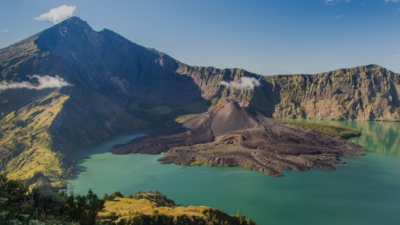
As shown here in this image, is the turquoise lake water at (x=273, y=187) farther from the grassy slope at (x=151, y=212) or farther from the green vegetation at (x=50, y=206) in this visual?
the green vegetation at (x=50, y=206)

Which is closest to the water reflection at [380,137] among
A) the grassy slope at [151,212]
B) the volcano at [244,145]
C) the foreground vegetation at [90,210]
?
the volcano at [244,145]

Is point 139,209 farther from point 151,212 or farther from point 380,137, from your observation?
point 380,137

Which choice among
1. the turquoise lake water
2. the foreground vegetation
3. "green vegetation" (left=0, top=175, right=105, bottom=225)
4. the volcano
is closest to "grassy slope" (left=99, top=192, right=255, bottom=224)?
the foreground vegetation

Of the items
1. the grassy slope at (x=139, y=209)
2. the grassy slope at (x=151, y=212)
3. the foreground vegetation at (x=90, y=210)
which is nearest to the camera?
the foreground vegetation at (x=90, y=210)

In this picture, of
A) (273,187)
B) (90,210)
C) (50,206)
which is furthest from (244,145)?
(50,206)

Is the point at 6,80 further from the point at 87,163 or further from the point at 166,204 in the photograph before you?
the point at 166,204

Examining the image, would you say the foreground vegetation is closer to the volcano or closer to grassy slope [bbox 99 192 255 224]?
grassy slope [bbox 99 192 255 224]
